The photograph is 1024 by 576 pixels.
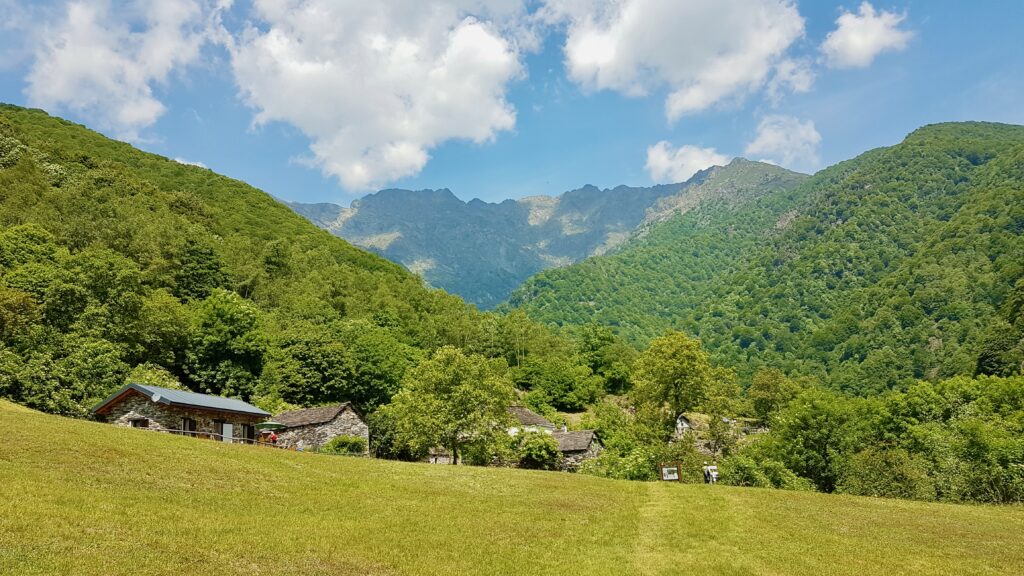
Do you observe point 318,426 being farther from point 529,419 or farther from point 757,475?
point 757,475

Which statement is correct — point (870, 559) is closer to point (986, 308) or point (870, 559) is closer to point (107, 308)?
point (107, 308)

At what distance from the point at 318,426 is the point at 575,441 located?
97.5 ft

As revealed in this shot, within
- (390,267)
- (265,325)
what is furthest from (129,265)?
(390,267)

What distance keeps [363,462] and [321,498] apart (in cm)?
1517

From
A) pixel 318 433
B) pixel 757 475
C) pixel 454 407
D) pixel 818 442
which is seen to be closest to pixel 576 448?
pixel 454 407

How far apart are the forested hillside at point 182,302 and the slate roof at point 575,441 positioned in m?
25.9

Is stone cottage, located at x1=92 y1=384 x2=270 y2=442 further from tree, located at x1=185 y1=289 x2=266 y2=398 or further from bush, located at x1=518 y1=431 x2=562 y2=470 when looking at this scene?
bush, located at x1=518 y1=431 x2=562 y2=470

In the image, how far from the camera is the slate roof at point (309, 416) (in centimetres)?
6376

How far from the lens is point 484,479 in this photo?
133 ft

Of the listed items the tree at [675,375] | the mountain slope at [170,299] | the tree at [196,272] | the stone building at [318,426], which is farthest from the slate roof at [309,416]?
the tree at [196,272]

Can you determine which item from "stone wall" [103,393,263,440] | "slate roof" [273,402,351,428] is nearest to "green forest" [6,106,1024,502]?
"slate roof" [273,402,351,428]

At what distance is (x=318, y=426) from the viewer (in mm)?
63906

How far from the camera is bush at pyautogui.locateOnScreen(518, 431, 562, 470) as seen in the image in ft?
223

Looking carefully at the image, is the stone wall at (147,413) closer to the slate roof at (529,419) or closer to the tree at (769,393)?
the slate roof at (529,419)
